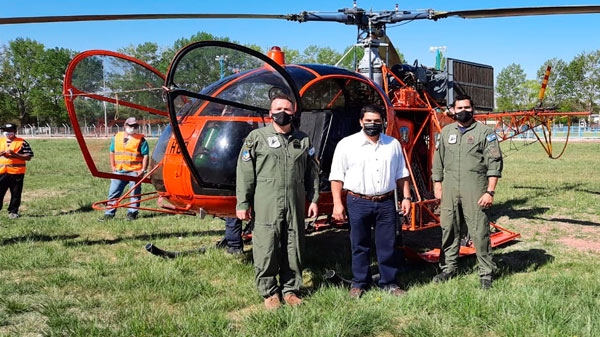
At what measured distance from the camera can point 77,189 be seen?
12.3 meters

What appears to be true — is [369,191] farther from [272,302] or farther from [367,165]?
[272,302]

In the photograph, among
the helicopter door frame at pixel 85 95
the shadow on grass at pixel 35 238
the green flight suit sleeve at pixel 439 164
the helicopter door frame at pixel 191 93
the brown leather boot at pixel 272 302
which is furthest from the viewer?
the shadow on grass at pixel 35 238

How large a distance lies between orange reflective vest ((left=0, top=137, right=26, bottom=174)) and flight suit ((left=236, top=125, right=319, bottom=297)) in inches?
253

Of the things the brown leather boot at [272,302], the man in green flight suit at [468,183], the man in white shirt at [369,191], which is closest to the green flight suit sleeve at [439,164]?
the man in green flight suit at [468,183]

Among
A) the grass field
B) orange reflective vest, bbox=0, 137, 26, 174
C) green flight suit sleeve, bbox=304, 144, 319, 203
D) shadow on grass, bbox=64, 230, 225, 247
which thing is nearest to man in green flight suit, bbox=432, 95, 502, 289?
the grass field

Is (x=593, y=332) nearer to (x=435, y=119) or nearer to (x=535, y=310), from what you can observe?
(x=535, y=310)

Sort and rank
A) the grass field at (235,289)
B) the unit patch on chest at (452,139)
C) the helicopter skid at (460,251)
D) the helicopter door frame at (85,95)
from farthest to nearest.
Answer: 1. the helicopter skid at (460,251)
2. the helicopter door frame at (85,95)
3. the unit patch on chest at (452,139)
4. the grass field at (235,289)

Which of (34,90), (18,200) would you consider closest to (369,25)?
(18,200)

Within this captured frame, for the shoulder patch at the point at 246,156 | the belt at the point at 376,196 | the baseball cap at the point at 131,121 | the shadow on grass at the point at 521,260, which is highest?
the baseball cap at the point at 131,121

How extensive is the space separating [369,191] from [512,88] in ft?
235

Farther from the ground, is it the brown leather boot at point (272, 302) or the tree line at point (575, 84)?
the tree line at point (575, 84)

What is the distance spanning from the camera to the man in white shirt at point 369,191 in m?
4.18

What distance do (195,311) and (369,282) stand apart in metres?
1.50

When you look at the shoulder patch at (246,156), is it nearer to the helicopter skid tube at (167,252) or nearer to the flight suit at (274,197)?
the flight suit at (274,197)
